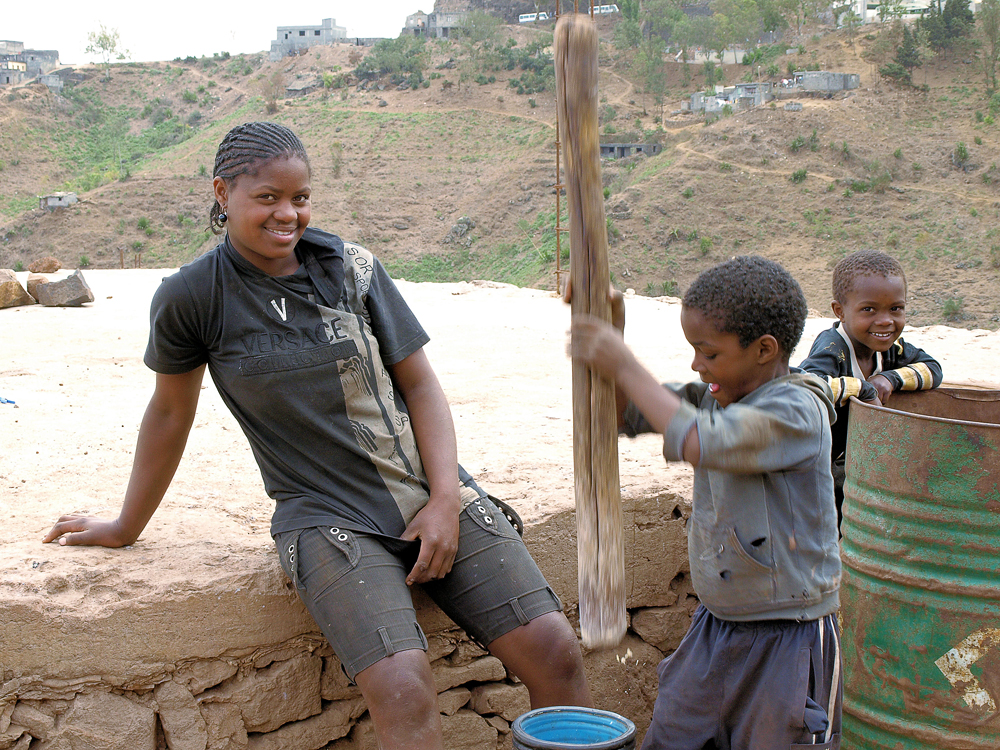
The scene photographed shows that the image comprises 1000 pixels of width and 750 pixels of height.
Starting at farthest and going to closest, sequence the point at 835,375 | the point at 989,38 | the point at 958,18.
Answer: the point at 958,18 < the point at 989,38 < the point at 835,375

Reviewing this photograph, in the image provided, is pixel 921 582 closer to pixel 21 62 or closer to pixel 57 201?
pixel 57 201

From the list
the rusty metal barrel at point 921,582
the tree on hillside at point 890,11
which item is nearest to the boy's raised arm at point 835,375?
the rusty metal barrel at point 921,582

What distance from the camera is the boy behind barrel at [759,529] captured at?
1704 millimetres

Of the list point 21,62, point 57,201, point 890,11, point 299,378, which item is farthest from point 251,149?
point 21,62

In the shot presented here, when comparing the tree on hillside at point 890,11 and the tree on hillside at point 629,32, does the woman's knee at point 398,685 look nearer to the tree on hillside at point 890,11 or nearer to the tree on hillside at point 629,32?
the tree on hillside at point 890,11

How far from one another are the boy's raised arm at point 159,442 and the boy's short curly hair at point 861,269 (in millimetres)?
1962

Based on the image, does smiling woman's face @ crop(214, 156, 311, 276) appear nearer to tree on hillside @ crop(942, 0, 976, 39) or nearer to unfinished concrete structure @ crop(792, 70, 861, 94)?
unfinished concrete structure @ crop(792, 70, 861, 94)

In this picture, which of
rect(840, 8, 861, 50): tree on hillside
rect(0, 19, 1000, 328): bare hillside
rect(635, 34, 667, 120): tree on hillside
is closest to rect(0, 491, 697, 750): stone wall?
rect(0, 19, 1000, 328): bare hillside

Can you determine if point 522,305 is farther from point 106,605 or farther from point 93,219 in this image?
point 93,219

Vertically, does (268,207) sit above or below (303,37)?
below

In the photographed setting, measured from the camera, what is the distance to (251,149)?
202cm

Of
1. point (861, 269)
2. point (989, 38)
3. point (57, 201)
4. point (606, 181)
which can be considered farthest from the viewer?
point (57, 201)

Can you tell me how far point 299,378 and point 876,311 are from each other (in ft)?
6.01

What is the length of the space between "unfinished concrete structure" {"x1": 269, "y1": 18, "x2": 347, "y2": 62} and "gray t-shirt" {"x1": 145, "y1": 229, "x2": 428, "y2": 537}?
220 feet
